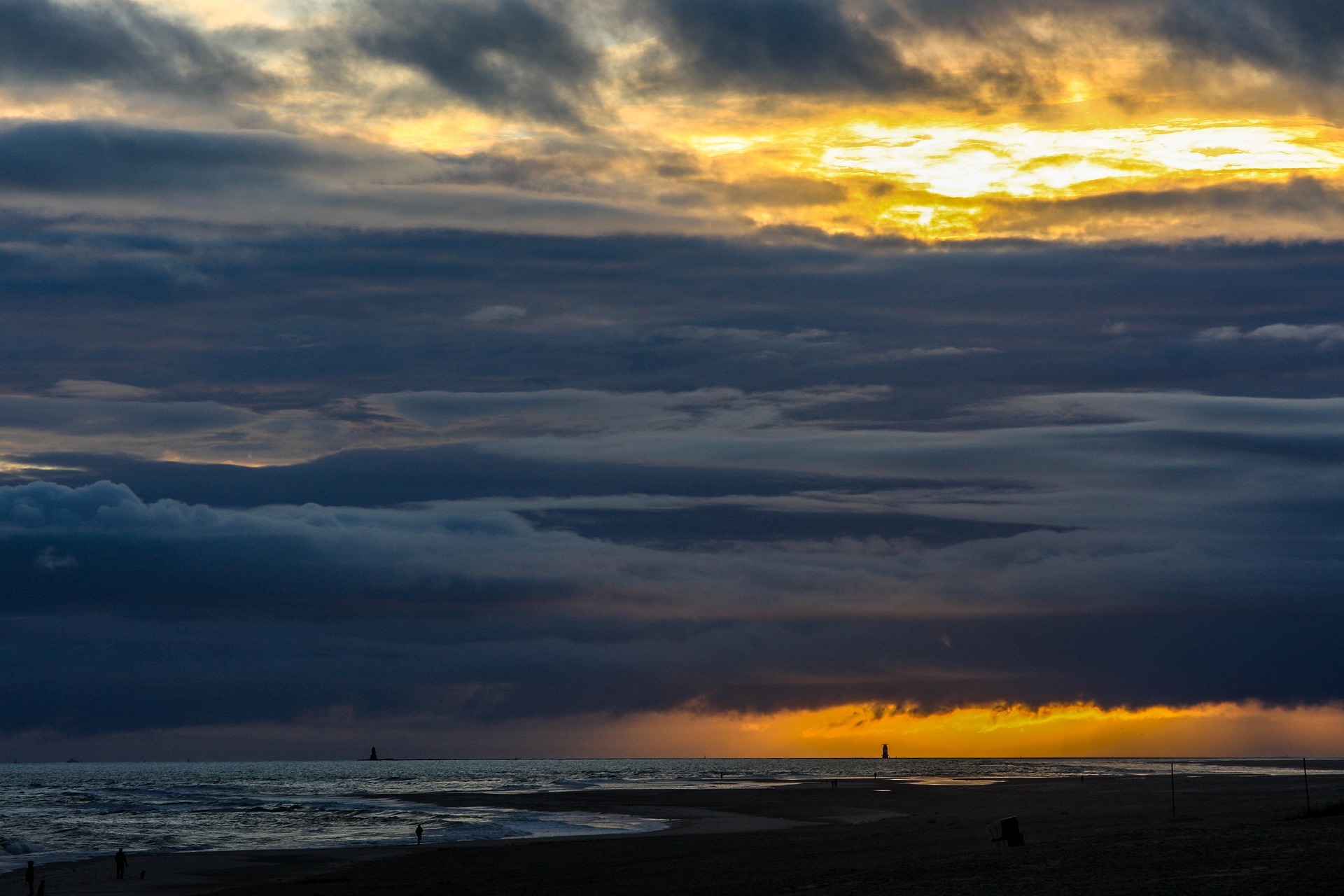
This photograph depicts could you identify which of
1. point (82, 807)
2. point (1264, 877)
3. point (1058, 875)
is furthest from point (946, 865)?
point (82, 807)

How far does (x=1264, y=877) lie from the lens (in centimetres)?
3403

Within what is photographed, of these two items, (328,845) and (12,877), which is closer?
(12,877)

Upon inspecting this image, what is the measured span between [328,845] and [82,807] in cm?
7733

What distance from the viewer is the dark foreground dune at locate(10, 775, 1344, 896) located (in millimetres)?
37719

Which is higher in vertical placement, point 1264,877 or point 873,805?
point 1264,877

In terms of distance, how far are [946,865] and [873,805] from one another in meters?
72.9

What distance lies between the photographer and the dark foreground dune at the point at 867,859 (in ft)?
124

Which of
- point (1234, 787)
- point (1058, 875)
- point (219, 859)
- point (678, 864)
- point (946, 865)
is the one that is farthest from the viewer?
point (1234, 787)

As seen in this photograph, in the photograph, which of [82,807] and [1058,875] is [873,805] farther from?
[82,807]

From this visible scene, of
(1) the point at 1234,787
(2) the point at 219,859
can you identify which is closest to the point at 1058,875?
(2) the point at 219,859

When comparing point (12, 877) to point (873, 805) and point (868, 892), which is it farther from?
point (873, 805)

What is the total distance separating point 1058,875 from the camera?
3838cm

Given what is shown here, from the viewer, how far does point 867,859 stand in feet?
174

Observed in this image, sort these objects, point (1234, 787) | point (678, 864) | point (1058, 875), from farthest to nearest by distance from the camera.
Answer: point (1234, 787)
point (678, 864)
point (1058, 875)
